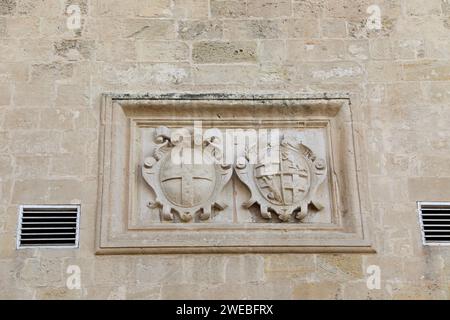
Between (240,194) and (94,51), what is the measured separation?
153cm

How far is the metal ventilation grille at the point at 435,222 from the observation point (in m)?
6.01

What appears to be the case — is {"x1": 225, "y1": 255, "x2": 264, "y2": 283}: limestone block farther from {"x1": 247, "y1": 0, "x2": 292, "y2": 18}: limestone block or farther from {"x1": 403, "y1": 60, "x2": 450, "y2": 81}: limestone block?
{"x1": 247, "y1": 0, "x2": 292, "y2": 18}: limestone block

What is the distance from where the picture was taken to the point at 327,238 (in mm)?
5953

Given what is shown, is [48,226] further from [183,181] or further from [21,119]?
[183,181]

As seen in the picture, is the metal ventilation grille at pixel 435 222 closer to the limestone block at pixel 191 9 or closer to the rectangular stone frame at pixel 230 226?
the rectangular stone frame at pixel 230 226

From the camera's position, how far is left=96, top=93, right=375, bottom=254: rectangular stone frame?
5887mm

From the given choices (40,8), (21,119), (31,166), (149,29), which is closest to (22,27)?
(40,8)

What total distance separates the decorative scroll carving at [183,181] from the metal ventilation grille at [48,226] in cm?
54

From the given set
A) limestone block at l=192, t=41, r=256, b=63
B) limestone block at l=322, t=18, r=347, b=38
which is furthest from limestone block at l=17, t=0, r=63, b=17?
limestone block at l=322, t=18, r=347, b=38

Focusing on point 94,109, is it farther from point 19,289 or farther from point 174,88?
point 19,289

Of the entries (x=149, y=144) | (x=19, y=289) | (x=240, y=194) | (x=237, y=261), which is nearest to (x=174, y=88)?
(x=149, y=144)

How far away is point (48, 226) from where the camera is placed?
19.6 feet

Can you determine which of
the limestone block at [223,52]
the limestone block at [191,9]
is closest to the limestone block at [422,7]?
the limestone block at [223,52]

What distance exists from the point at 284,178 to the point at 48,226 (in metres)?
1.60
